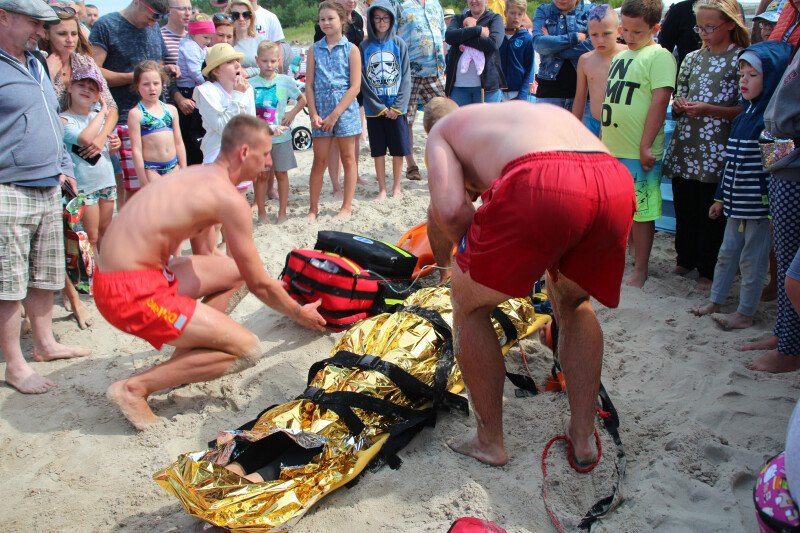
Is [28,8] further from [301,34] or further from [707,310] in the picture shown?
[301,34]

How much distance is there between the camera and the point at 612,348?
3.86 m

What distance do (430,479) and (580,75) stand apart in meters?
3.65

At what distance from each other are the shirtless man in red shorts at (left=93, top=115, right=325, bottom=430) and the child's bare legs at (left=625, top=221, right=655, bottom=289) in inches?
98.1

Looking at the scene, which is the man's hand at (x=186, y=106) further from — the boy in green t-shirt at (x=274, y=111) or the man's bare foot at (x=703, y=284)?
the man's bare foot at (x=703, y=284)

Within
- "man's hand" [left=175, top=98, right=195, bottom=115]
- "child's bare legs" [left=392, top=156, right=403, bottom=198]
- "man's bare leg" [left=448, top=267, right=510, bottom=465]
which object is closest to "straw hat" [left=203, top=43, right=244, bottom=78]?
"man's hand" [left=175, top=98, right=195, bottom=115]

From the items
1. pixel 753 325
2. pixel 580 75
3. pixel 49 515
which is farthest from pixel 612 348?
pixel 49 515

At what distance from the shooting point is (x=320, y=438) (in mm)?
2842

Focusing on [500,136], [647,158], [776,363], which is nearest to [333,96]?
[647,158]

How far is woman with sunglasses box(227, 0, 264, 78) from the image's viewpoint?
6488 millimetres

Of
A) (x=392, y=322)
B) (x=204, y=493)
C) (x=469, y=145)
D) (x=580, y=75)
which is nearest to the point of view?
(x=204, y=493)

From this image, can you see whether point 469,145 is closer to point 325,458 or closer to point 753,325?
point 325,458

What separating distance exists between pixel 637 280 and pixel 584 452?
2127mm

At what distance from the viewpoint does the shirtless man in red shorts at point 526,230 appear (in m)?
2.44

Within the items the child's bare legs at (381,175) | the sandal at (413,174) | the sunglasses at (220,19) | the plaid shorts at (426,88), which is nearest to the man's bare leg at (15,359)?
the sunglasses at (220,19)
